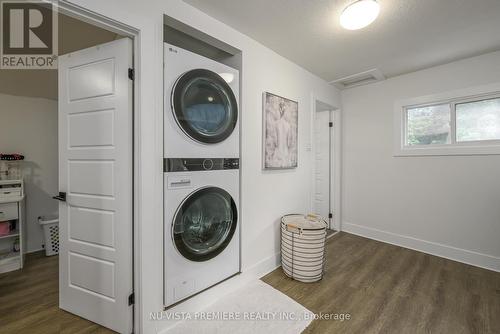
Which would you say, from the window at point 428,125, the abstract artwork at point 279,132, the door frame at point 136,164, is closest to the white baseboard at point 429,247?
the window at point 428,125

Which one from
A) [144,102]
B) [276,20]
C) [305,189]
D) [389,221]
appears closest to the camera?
[144,102]

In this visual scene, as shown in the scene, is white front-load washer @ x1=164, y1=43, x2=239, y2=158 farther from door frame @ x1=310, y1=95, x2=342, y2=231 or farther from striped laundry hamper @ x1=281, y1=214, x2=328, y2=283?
door frame @ x1=310, y1=95, x2=342, y2=231

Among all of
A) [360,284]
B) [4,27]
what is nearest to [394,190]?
[360,284]

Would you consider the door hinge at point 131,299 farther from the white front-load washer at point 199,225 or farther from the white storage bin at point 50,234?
the white storage bin at point 50,234

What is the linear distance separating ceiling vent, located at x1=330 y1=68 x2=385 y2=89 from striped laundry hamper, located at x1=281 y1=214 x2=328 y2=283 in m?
2.13

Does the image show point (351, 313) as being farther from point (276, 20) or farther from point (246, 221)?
point (276, 20)

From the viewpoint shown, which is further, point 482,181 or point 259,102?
point 482,181

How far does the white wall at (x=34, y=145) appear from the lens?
9.27 feet

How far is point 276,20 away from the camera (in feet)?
6.11

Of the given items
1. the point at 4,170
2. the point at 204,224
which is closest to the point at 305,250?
the point at 204,224

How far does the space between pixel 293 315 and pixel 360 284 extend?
0.85 metres

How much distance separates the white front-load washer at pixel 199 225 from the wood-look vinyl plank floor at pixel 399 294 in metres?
0.69

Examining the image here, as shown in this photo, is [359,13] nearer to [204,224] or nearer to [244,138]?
[244,138]

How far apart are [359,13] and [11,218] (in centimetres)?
398
